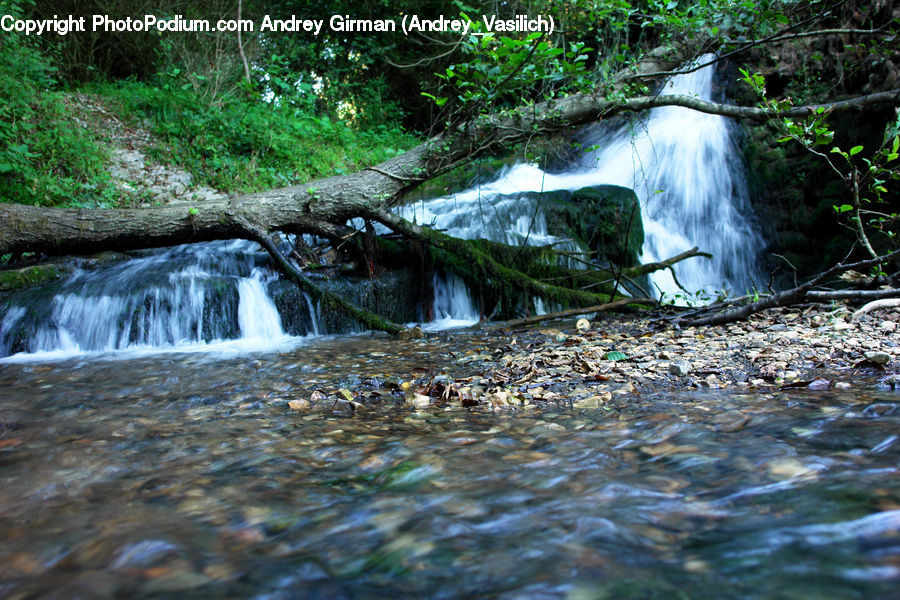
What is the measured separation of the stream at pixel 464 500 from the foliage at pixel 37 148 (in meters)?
5.94

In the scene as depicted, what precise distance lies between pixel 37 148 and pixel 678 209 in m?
10.1

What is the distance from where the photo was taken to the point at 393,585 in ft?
3.91

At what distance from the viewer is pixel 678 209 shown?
9188 mm

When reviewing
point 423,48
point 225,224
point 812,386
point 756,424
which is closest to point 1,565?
point 756,424

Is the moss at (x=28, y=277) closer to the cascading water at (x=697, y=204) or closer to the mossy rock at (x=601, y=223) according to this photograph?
the mossy rock at (x=601, y=223)

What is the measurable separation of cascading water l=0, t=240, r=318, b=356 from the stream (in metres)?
2.91

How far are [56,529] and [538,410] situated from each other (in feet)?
6.40

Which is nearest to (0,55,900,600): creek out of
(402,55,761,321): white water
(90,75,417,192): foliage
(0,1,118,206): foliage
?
(402,55,761,321): white water

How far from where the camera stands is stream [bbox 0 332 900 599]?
117 centimetres

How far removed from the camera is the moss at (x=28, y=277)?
19.2ft

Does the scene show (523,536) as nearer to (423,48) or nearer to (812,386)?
(812,386)

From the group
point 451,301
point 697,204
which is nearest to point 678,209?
point 697,204

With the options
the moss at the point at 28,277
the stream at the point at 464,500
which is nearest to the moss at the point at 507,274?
the stream at the point at 464,500

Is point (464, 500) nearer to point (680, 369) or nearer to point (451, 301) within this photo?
point (680, 369)
